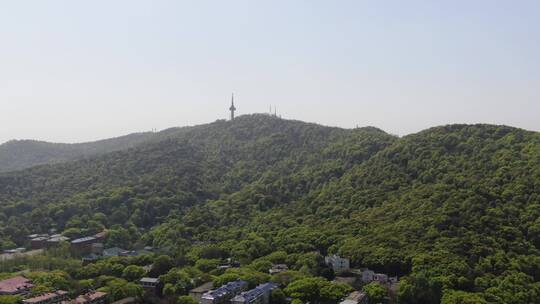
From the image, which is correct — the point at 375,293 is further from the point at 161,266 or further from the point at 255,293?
the point at 161,266

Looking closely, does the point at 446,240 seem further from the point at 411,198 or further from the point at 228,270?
the point at 228,270

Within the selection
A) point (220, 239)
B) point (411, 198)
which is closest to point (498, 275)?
point (411, 198)

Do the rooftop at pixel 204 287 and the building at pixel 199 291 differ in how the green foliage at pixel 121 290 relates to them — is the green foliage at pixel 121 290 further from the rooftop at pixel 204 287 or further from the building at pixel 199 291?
the rooftop at pixel 204 287

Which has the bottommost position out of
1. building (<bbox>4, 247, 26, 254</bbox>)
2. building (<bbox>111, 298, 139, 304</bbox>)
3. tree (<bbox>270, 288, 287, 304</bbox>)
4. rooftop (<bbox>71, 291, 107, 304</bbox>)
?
tree (<bbox>270, 288, 287, 304</bbox>)

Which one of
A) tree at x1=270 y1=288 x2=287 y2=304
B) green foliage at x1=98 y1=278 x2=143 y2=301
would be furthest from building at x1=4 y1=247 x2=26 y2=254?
tree at x1=270 y1=288 x2=287 y2=304

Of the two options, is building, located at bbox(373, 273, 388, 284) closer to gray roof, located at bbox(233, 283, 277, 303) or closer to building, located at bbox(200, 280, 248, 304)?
gray roof, located at bbox(233, 283, 277, 303)

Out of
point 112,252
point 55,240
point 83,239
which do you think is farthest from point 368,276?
point 55,240
